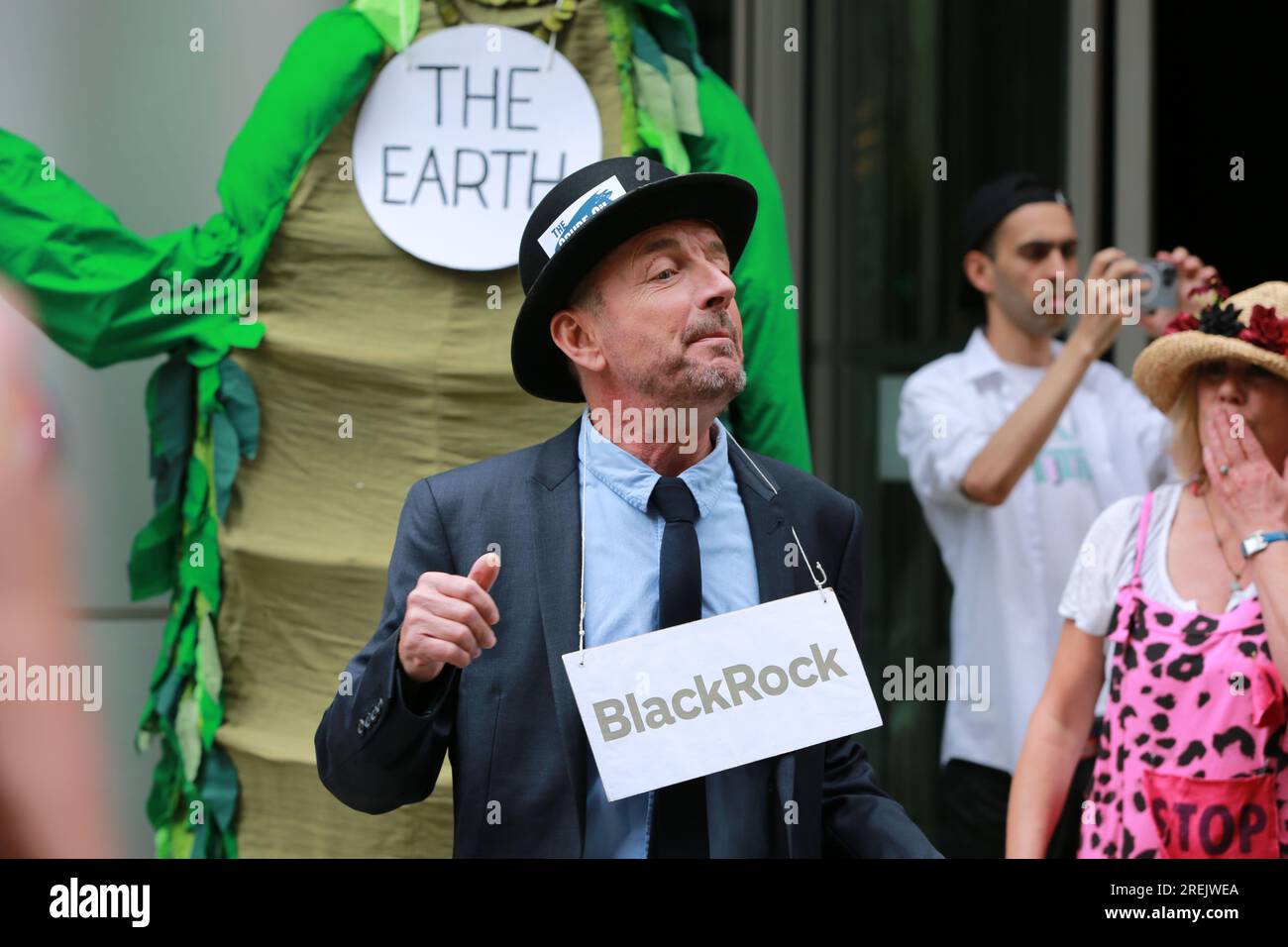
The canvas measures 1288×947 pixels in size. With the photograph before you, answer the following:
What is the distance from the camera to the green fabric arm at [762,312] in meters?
2.80

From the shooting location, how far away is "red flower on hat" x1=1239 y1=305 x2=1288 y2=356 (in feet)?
7.82

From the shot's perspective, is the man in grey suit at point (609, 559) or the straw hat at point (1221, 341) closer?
the man in grey suit at point (609, 559)

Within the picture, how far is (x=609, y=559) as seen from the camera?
2.11m

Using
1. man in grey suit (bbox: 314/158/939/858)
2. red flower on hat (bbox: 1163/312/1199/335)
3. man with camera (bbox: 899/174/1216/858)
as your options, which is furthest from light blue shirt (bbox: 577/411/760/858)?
man with camera (bbox: 899/174/1216/858)

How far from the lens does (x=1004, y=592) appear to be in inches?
131

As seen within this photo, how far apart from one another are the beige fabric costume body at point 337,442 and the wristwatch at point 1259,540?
1.19 m

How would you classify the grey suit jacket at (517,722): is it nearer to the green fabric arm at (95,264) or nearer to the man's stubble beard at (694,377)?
the man's stubble beard at (694,377)

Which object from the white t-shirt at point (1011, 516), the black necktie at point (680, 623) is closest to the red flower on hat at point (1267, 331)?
the white t-shirt at point (1011, 516)

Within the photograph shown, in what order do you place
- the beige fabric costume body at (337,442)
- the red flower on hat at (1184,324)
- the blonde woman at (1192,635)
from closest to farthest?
the blonde woman at (1192,635) → the red flower on hat at (1184,324) → the beige fabric costume body at (337,442)

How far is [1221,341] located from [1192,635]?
48 cm

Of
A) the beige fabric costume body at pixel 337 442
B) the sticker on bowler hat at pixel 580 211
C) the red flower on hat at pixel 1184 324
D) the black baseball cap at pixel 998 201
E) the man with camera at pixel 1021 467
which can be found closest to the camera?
the sticker on bowler hat at pixel 580 211
